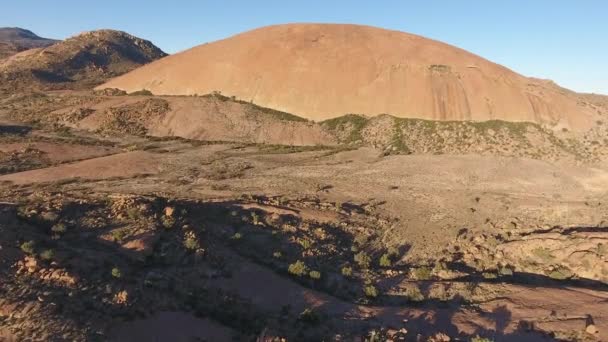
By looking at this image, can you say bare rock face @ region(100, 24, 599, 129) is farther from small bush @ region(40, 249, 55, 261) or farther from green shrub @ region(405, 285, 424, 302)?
small bush @ region(40, 249, 55, 261)

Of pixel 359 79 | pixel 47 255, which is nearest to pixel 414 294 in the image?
pixel 47 255

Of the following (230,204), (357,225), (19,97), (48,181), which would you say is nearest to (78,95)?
(19,97)

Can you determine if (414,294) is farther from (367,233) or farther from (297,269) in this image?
(367,233)

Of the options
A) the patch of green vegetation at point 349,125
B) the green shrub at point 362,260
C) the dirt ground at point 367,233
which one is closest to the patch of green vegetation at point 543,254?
the dirt ground at point 367,233

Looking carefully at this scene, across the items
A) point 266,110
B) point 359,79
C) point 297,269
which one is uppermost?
point 359,79

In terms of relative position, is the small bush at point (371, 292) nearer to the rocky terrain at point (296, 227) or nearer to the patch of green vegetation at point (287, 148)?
the rocky terrain at point (296, 227)
